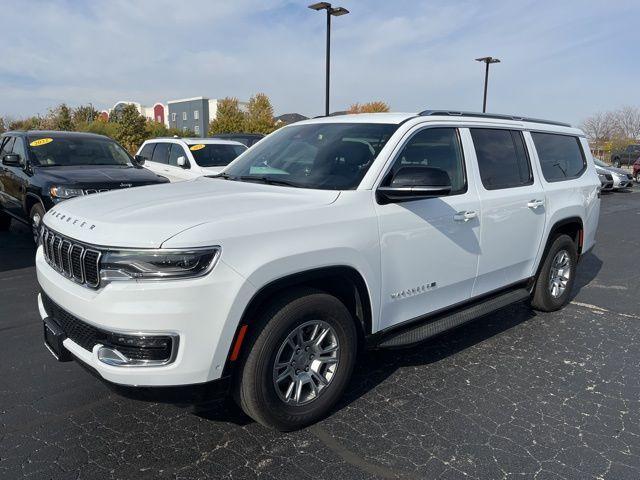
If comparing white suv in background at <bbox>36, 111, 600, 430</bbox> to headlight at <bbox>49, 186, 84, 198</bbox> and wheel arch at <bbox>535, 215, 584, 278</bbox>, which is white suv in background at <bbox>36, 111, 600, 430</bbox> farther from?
headlight at <bbox>49, 186, 84, 198</bbox>

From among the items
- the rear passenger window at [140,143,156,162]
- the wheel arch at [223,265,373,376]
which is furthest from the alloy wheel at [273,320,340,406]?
the rear passenger window at [140,143,156,162]

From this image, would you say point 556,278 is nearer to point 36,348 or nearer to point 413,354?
point 413,354

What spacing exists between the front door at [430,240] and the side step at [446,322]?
3.9 inches

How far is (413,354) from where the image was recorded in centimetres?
414

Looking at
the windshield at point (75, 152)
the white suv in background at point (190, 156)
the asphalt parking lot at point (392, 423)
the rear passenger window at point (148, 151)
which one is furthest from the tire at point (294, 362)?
the rear passenger window at point (148, 151)

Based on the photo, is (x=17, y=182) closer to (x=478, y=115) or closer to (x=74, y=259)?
(x=74, y=259)

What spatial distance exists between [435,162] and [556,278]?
2347 millimetres

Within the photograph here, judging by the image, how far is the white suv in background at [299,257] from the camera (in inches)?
96.5

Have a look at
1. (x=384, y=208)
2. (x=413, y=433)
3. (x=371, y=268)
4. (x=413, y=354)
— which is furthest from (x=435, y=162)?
(x=413, y=433)

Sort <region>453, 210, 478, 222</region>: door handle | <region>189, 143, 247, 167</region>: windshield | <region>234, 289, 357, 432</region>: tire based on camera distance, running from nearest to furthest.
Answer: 1. <region>234, 289, 357, 432</region>: tire
2. <region>453, 210, 478, 222</region>: door handle
3. <region>189, 143, 247, 167</region>: windshield

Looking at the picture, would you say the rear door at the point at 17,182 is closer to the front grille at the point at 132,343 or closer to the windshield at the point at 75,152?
the windshield at the point at 75,152

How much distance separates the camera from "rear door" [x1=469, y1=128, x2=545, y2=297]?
3.97 m

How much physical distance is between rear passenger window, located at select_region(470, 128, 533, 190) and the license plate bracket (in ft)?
10.2

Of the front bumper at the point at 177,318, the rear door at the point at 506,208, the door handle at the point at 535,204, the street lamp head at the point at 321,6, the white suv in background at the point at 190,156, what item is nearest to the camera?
the front bumper at the point at 177,318
